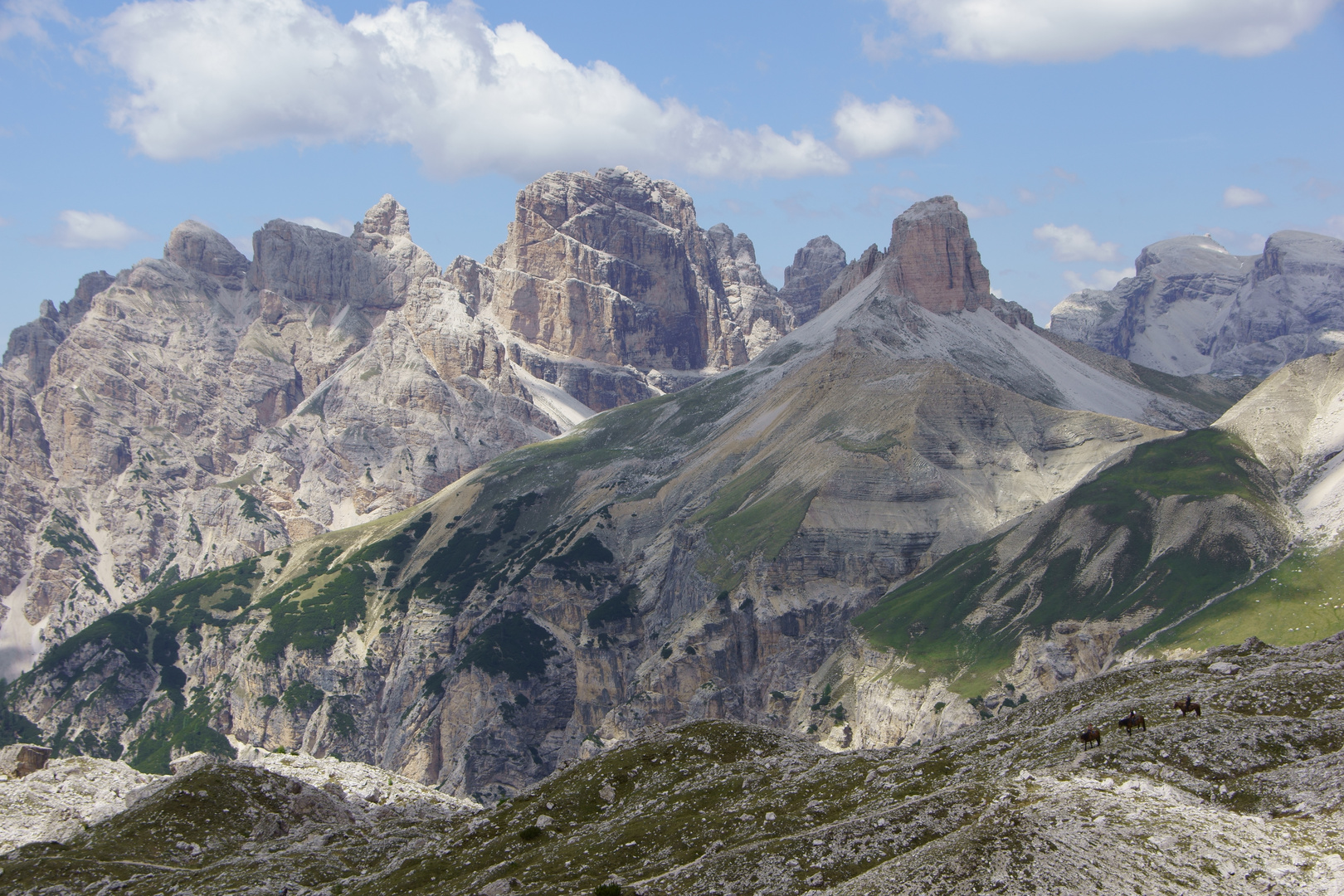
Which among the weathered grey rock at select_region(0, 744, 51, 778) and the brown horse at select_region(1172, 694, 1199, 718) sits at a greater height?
the brown horse at select_region(1172, 694, 1199, 718)

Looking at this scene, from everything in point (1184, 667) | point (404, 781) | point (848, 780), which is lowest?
point (404, 781)

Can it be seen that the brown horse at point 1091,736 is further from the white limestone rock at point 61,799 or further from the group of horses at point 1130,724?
the white limestone rock at point 61,799

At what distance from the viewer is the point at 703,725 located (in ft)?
322

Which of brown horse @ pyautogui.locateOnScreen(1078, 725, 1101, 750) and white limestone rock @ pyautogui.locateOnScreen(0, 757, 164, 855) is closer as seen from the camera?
brown horse @ pyautogui.locateOnScreen(1078, 725, 1101, 750)

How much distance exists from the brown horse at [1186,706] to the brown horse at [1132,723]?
9.94 ft

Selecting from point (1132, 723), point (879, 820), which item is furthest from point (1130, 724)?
point (879, 820)

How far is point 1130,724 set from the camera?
235ft

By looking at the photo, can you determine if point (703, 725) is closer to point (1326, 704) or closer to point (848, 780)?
point (848, 780)

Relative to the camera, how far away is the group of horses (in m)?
71.0

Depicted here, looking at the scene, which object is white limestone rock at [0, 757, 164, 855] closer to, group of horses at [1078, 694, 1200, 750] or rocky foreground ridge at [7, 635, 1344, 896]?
rocky foreground ridge at [7, 635, 1344, 896]

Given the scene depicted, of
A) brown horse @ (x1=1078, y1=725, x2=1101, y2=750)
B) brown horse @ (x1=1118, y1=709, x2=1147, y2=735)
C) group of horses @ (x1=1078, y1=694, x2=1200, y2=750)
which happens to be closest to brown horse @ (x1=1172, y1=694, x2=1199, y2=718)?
group of horses @ (x1=1078, y1=694, x2=1200, y2=750)

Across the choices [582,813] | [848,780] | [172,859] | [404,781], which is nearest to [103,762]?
[404,781]

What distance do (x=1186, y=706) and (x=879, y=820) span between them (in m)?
21.7

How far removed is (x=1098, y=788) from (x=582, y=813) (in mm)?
37130
